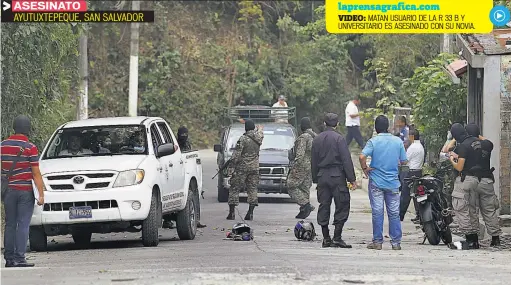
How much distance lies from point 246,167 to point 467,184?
5900mm

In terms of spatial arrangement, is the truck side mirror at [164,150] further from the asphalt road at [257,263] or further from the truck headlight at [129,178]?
the asphalt road at [257,263]

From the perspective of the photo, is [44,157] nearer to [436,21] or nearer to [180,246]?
[180,246]

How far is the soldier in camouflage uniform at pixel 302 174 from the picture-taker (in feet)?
70.6

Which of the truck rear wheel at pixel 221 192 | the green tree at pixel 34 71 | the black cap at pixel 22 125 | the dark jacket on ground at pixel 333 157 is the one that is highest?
the green tree at pixel 34 71

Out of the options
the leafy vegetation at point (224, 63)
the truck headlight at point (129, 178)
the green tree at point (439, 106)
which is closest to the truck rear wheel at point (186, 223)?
the truck headlight at point (129, 178)

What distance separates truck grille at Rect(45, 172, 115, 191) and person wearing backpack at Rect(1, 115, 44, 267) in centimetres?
143

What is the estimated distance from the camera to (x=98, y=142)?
54.4 feet

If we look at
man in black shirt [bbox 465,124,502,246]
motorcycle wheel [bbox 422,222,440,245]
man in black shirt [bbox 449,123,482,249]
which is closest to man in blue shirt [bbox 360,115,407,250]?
motorcycle wheel [bbox 422,222,440,245]

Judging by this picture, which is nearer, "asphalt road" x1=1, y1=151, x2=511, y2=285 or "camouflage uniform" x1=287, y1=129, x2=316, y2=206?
"asphalt road" x1=1, y1=151, x2=511, y2=285

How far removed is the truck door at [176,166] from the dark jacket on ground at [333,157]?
2.43m

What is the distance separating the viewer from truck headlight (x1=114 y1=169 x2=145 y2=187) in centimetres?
1537

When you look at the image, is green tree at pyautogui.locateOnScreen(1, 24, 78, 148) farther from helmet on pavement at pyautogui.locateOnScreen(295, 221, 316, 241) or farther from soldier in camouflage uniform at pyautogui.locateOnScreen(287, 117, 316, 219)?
helmet on pavement at pyautogui.locateOnScreen(295, 221, 316, 241)

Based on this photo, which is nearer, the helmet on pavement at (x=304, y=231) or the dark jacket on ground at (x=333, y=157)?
the dark jacket on ground at (x=333, y=157)

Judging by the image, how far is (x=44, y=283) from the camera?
1200 centimetres
